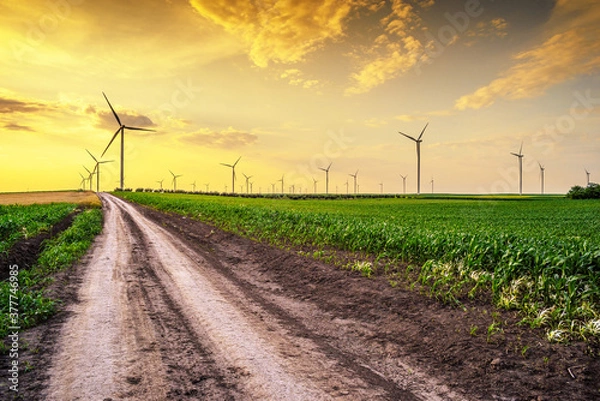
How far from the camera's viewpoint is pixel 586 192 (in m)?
85.8

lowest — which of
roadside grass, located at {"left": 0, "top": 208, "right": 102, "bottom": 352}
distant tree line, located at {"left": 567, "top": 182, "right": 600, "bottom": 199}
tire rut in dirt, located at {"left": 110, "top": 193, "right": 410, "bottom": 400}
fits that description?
tire rut in dirt, located at {"left": 110, "top": 193, "right": 410, "bottom": 400}

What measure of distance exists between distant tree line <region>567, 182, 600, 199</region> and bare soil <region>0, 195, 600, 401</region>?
329 feet

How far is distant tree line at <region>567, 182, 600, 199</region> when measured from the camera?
277 feet

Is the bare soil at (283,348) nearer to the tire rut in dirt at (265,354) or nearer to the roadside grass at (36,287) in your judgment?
the tire rut in dirt at (265,354)

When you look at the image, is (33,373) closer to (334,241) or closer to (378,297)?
(378,297)

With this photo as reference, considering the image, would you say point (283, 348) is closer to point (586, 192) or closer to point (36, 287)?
point (36, 287)

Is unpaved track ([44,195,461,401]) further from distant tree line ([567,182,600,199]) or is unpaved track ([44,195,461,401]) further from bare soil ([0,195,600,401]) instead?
distant tree line ([567,182,600,199])

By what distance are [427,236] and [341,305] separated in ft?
17.5

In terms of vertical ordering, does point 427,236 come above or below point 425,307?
above

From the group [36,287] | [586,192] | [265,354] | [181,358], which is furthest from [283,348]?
[586,192]

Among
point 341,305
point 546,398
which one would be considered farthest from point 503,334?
point 341,305

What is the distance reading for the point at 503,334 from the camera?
6613mm

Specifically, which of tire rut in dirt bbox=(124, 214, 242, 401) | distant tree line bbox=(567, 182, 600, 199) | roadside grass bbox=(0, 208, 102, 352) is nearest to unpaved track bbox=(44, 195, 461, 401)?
tire rut in dirt bbox=(124, 214, 242, 401)

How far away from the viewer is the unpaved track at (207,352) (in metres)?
4.92
